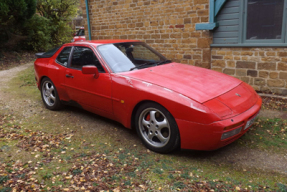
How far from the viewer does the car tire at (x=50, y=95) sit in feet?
17.3

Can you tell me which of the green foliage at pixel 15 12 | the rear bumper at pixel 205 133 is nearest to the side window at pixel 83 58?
the rear bumper at pixel 205 133

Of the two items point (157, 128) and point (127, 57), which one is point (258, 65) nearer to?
point (127, 57)

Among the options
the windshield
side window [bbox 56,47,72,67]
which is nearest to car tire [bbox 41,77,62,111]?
side window [bbox 56,47,72,67]

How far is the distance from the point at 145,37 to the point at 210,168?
6.84 m

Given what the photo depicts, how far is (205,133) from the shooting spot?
9.93 ft

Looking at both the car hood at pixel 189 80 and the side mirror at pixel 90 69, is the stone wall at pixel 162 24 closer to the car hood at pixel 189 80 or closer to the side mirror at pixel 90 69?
the car hood at pixel 189 80

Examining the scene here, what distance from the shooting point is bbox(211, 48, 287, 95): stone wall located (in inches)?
247

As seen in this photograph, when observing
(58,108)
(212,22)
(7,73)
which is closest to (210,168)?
(58,108)

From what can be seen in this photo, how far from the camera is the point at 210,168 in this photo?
3.16 meters

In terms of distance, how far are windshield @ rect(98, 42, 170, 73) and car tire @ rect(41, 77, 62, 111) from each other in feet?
5.34

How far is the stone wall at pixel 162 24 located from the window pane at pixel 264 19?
1226 millimetres

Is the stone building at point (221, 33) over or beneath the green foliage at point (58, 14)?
beneath

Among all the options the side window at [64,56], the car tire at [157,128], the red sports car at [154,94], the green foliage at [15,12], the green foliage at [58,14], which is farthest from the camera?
the green foliage at [58,14]

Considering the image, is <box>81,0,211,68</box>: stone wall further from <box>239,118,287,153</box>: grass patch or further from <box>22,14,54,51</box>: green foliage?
<box>22,14,54,51</box>: green foliage
